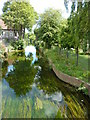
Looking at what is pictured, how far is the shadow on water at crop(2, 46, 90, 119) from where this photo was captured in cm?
595

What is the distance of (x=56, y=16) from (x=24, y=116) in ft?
48.7

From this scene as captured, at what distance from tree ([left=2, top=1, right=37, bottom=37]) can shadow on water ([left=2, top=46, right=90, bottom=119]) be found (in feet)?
59.9

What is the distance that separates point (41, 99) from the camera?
7344 mm

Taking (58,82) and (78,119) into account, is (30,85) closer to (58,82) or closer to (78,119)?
(58,82)

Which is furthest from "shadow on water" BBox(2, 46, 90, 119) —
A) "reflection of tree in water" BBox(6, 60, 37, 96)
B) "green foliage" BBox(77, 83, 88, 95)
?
"green foliage" BBox(77, 83, 88, 95)

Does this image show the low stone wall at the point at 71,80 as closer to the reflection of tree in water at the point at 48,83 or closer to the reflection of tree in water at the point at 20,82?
the reflection of tree in water at the point at 48,83

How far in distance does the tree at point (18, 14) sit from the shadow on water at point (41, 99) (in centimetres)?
1827

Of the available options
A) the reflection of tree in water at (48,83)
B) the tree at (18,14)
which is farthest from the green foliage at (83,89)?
the tree at (18,14)

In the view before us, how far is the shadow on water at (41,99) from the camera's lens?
595 centimetres

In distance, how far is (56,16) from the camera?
60.0ft

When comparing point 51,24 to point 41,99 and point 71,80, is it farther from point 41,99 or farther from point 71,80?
point 41,99

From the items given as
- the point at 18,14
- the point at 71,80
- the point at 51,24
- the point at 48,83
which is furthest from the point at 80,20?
the point at 18,14

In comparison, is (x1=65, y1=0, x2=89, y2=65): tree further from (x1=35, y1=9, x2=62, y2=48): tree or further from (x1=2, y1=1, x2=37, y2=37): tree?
(x1=2, y1=1, x2=37, y2=37): tree

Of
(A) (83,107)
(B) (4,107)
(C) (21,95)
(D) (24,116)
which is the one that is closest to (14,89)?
(C) (21,95)
